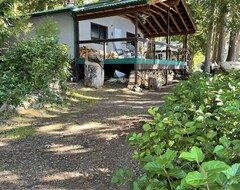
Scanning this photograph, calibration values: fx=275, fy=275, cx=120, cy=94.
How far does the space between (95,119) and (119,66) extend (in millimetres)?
6983

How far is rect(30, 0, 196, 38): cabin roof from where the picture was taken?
10.5 metres

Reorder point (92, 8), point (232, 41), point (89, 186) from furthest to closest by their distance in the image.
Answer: point (232, 41) < point (92, 8) < point (89, 186)

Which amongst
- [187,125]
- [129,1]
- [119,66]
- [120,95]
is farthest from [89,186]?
[119,66]

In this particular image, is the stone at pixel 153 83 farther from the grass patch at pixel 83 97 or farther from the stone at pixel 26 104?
the stone at pixel 26 104

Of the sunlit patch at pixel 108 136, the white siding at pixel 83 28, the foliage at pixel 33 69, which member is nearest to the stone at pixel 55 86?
the foliage at pixel 33 69

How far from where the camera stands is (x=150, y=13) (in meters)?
14.8

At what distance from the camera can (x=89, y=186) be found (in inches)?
123

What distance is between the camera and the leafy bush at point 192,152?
851mm

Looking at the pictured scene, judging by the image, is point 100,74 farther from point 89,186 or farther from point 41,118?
point 89,186

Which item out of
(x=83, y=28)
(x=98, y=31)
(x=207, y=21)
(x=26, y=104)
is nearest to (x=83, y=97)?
(x=26, y=104)

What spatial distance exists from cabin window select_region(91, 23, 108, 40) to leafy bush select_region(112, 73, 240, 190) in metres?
12.0

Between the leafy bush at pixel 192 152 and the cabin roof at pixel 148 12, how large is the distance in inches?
351

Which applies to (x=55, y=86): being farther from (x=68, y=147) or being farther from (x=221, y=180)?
(x=221, y=180)

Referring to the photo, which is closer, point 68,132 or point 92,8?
point 68,132
